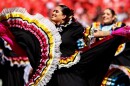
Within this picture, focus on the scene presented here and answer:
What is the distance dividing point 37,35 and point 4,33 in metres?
0.29

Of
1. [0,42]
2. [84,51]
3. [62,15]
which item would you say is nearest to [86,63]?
[84,51]

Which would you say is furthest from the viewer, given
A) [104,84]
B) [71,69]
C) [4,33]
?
[104,84]

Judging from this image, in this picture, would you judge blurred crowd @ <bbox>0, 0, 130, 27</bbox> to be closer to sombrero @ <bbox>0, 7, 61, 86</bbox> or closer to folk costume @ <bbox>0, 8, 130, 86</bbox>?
folk costume @ <bbox>0, 8, 130, 86</bbox>

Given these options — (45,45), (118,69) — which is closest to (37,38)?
(45,45)

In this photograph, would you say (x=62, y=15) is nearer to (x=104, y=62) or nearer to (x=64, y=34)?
(x=64, y=34)

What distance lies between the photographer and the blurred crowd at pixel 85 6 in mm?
9078

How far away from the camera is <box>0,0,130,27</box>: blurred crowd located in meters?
9.08

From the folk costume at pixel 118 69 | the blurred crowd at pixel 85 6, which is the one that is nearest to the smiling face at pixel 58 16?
the folk costume at pixel 118 69

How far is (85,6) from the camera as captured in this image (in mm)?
9219

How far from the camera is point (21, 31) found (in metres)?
4.96

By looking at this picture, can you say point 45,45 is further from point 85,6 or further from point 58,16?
point 85,6

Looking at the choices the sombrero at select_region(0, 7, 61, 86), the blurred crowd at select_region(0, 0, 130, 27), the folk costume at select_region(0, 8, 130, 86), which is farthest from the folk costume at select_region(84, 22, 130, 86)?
the blurred crowd at select_region(0, 0, 130, 27)

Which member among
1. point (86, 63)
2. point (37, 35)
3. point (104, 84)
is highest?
point (37, 35)

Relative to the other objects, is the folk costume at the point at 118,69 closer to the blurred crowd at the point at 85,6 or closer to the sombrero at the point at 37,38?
the sombrero at the point at 37,38
